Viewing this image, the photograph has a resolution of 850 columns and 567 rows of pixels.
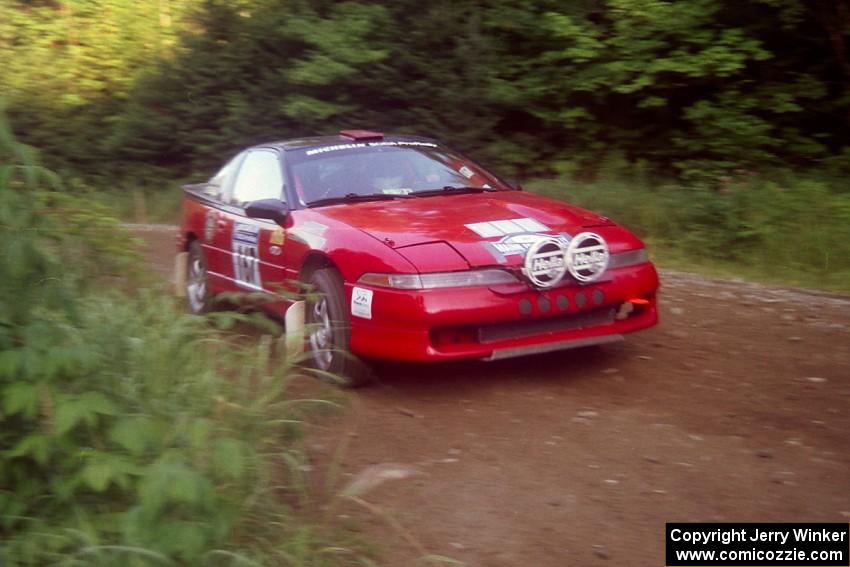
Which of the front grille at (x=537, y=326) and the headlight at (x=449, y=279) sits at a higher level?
the headlight at (x=449, y=279)

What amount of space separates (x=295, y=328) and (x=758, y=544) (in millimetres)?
2838

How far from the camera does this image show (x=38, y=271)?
3871 millimetres

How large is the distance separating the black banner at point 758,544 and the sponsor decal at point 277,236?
3.48 m

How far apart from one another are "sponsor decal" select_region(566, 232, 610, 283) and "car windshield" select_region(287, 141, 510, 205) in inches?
61.9

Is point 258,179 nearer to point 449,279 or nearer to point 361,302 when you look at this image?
point 361,302

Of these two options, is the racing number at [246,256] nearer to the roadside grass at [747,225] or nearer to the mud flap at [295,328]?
the mud flap at [295,328]

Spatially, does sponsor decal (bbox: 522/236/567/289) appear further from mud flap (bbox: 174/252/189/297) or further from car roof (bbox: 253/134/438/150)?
mud flap (bbox: 174/252/189/297)

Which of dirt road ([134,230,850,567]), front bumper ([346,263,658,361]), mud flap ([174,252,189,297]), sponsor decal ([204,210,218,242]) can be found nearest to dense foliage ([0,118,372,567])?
dirt road ([134,230,850,567])

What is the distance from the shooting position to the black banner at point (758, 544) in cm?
408

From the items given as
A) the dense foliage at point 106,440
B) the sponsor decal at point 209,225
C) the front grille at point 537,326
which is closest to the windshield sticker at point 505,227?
the front grille at point 537,326

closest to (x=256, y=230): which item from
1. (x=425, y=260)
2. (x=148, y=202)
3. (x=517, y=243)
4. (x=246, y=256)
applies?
(x=246, y=256)

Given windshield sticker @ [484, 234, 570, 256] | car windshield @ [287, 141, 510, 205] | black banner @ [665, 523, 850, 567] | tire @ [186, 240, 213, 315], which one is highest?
car windshield @ [287, 141, 510, 205]

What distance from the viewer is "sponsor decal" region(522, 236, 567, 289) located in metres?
5.96

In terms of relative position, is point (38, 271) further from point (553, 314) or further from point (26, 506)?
point (553, 314)
